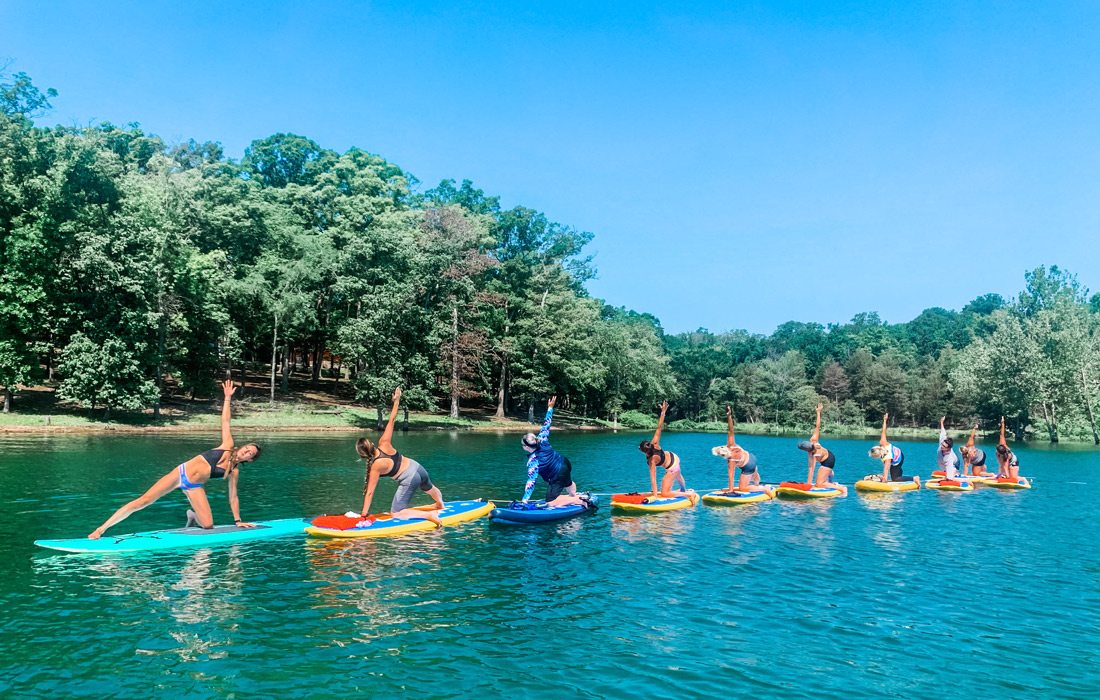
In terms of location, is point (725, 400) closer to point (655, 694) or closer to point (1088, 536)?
point (1088, 536)

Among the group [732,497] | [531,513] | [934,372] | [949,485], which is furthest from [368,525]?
[934,372]

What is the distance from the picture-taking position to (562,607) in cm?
1372

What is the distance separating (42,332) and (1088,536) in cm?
5634

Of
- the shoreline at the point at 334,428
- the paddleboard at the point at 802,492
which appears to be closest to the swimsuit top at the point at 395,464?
the paddleboard at the point at 802,492

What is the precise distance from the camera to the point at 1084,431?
76.9 metres

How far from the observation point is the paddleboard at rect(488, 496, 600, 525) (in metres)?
21.2

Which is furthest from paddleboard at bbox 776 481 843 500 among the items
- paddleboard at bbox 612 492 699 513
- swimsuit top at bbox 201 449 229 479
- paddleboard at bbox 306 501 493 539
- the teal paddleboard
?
swimsuit top at bbox 201 449 229 479

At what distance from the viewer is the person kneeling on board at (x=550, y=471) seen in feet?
72.7

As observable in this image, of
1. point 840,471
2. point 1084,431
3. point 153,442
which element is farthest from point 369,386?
point 1084,431

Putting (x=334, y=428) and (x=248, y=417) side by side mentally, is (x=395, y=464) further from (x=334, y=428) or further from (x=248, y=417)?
(x=248, y=417)

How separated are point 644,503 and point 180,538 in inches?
551

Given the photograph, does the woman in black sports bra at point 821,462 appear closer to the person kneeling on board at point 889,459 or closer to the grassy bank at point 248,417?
the person kneeling on board at point 889,459

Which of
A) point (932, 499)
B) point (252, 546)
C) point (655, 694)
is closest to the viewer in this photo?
point (655, 694)

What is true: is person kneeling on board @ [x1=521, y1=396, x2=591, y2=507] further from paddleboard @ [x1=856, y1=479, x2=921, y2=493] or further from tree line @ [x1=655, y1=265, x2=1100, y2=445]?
tree line @ [x1=655, y1=265, x2=1100, y2=445]
